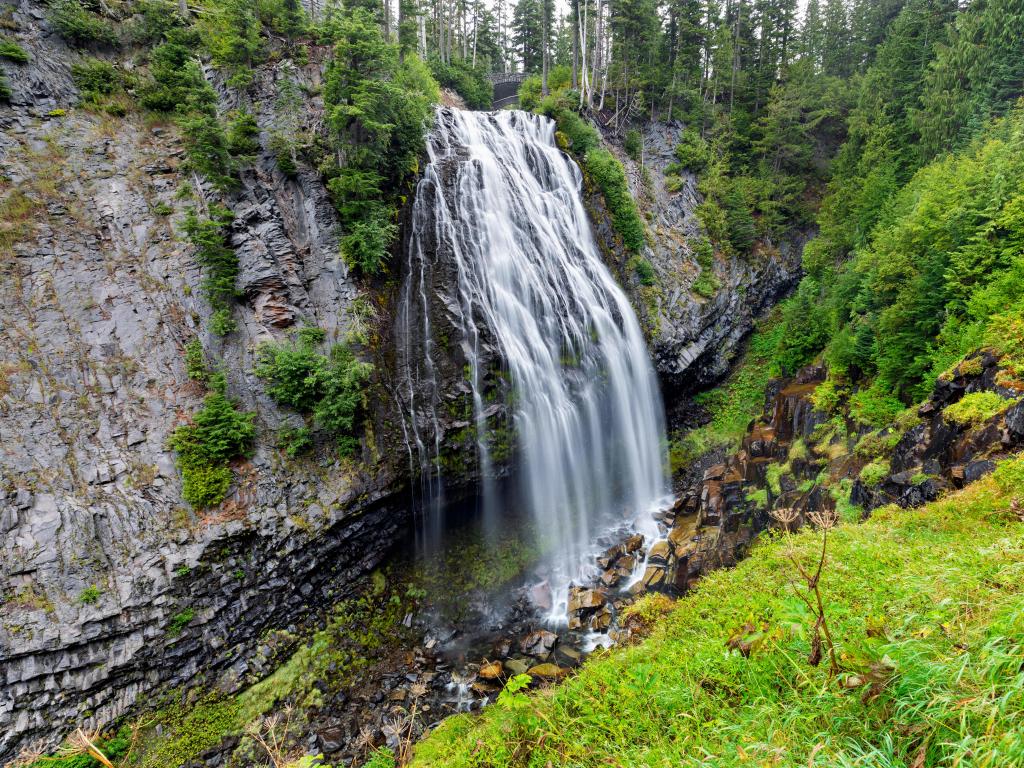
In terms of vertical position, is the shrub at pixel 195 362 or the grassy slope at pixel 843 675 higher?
the shrub at pixel 195 362

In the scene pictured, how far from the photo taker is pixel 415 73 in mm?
16688

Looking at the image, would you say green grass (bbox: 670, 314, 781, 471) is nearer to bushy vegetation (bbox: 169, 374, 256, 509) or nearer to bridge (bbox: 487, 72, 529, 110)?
Answer: bushy vegetation (bbox: 169, 374, 256, 509)

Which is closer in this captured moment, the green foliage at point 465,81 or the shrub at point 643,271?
the shrub at point 643,271

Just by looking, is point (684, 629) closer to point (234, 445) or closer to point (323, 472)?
point (323, 472)

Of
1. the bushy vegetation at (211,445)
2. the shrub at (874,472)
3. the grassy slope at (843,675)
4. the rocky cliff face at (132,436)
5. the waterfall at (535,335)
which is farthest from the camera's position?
the waterfall at (535,335)

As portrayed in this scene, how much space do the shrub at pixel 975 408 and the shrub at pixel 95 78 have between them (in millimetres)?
22995

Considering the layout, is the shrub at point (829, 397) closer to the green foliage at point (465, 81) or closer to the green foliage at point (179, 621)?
the green foliage at point (179, 621)

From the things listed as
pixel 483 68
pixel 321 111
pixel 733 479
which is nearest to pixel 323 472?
pixel 321 111

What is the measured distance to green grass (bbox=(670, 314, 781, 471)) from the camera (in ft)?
58.0

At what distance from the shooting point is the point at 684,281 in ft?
64.3

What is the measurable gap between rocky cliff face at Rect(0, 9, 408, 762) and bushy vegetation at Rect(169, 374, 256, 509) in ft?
0.92

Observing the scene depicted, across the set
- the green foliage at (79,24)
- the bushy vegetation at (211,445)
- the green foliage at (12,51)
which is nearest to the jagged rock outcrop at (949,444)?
the bushy vegetation at (211,445)

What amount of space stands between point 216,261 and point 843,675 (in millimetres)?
14153

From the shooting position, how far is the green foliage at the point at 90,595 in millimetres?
8219
